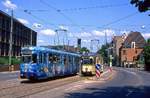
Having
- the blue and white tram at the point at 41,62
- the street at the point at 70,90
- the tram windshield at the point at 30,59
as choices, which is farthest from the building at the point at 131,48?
the street at the point at 70,90

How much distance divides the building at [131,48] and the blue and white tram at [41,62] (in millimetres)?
107159

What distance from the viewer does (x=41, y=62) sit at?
34.2 meters

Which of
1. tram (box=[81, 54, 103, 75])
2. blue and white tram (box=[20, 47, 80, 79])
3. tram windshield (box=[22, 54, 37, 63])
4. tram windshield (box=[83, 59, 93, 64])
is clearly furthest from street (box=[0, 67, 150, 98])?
tram windshield (box=[83, 59, 93, 64])

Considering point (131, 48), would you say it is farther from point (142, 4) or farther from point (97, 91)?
point (142, 4)

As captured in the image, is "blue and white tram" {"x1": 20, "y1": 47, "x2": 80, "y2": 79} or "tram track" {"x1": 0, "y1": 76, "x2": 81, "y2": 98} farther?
"blue and white tram" {"x1": 20, "y1": 47, "x2": 80, "y2": 79}

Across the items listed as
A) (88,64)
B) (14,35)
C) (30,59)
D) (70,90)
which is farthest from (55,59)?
(14,35)

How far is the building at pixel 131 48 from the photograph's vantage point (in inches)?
5851

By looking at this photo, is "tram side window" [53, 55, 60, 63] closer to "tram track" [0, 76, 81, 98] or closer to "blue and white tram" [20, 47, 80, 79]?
"blue and white tram" [20, 47, 80, 79]

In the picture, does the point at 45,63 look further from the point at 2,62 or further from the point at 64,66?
the point at 2,62

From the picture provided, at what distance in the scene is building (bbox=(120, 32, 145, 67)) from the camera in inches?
5851

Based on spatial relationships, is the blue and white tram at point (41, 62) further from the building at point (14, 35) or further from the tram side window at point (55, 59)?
the building at point (14, 35)

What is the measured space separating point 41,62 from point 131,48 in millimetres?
118314

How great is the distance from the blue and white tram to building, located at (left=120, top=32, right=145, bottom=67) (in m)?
107

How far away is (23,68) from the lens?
33344mm
